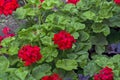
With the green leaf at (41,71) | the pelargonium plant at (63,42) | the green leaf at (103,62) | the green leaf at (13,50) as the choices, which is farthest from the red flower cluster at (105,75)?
the green leaf at (13,50)

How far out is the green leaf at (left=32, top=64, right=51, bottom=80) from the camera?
10.8 ft

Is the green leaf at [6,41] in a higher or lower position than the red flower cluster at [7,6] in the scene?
lower

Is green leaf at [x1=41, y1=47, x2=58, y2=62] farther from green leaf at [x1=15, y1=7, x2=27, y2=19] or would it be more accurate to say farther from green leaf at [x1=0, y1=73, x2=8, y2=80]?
green leaf at [x1=15, y1=7, x2=27, y2=19]

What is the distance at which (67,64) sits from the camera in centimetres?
342

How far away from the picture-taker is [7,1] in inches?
151

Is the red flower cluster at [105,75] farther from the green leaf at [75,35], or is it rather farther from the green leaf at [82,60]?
the green leaf at [75,35]

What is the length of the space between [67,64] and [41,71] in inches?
9.0

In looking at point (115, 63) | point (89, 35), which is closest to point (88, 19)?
point (89, 35)

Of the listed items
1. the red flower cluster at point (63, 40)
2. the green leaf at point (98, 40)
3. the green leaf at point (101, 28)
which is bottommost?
the green leaf at point (98, 40)

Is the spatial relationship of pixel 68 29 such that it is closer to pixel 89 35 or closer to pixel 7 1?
pixel 89 35

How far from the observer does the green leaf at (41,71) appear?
3285mm

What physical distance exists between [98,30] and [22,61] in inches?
29.3

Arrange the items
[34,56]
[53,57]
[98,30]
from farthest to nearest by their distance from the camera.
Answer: [98,30], [53,57], [34,56]

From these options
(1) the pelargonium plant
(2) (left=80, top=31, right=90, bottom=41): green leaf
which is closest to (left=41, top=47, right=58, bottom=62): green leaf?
(1) the pelargonium plant
